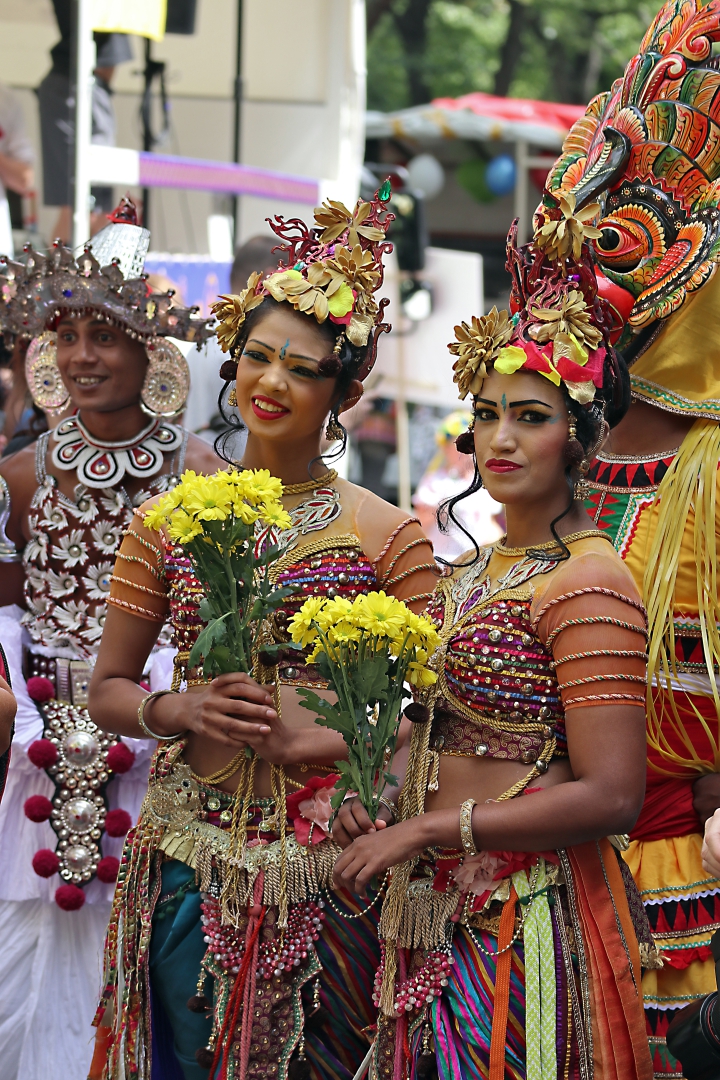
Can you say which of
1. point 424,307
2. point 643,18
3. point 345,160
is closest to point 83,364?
point 424,307

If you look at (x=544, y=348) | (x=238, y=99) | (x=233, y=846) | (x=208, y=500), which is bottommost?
(x=233, y=846)

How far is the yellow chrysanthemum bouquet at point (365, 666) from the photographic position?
1.99 m

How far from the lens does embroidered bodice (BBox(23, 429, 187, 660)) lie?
3246 millimetres

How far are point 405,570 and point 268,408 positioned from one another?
1.32 ft

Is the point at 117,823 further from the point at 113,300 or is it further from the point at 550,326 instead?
the point at 550,326

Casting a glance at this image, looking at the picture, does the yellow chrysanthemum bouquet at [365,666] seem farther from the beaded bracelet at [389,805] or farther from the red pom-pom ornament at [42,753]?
the red pom-pom ornament at [42,753]

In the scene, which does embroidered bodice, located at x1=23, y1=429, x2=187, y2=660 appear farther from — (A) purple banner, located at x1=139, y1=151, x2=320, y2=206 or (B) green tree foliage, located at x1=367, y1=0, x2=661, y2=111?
(B) green tree foliage, located at x1=367, y1=0, x2=661, y2=111

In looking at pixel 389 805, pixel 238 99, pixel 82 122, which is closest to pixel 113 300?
pixel 389 805

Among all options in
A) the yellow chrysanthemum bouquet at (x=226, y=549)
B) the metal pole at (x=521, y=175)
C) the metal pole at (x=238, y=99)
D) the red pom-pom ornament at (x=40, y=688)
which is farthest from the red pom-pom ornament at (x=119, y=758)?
the metal pole at (x=521, y=175)

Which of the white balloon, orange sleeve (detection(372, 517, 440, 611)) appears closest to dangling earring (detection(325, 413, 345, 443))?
orange sleeve (detection(372, 517, 440, 611))

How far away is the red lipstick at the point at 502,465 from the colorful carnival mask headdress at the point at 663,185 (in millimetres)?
660

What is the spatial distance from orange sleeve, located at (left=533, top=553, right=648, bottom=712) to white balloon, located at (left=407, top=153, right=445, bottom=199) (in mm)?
12556

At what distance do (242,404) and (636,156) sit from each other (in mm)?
1082

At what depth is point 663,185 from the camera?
9.00ft
